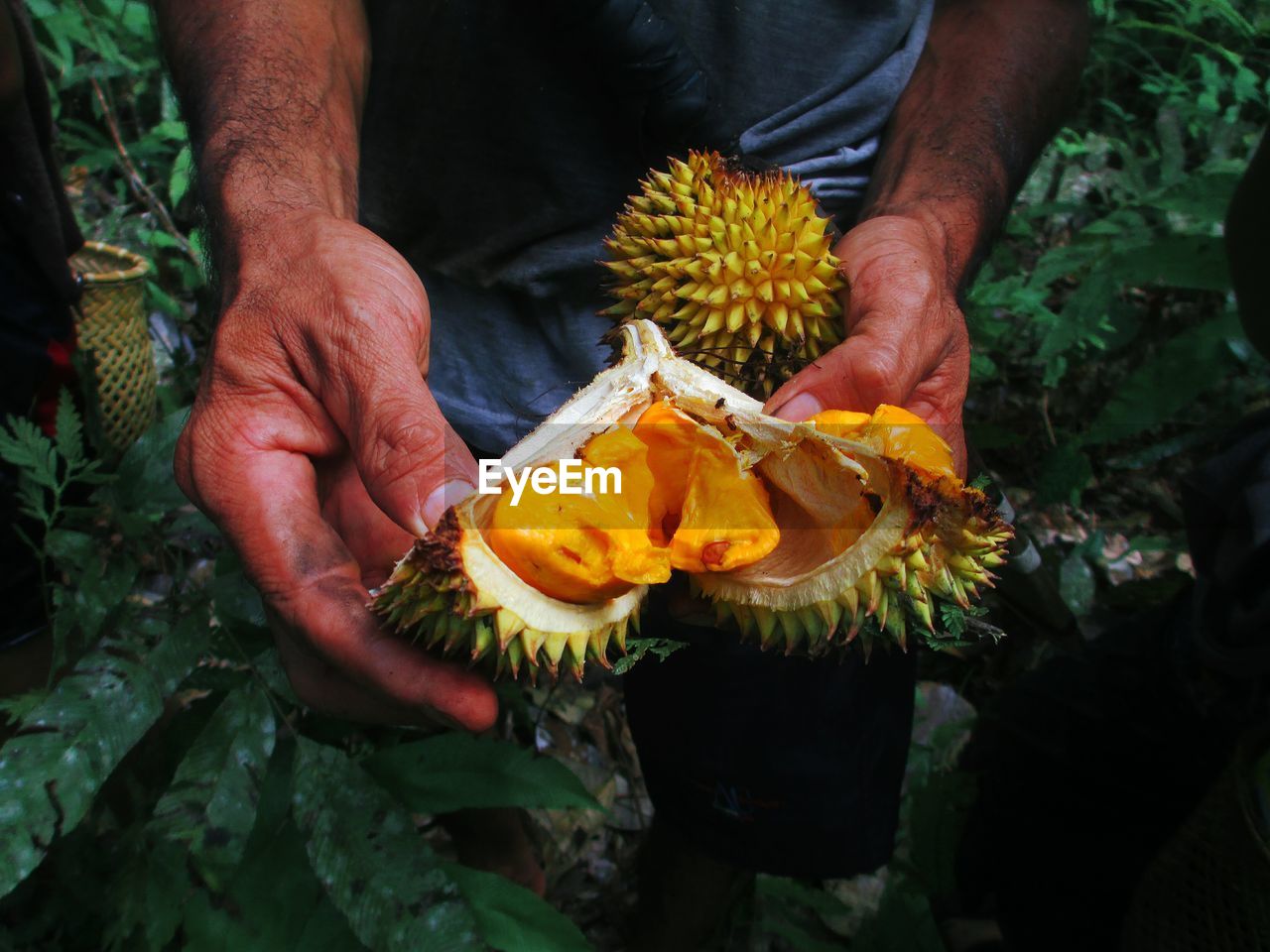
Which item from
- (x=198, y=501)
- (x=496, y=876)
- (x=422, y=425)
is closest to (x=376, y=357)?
(x=422, y=425)

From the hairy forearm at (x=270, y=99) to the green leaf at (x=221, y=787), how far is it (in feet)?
3.67

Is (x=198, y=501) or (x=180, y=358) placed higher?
(x=198, y=501)

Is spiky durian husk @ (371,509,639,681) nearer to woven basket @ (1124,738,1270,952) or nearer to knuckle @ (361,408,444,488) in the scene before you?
knuckle @ (361,408,444,488)

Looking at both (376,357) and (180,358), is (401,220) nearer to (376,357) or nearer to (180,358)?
(376,357)

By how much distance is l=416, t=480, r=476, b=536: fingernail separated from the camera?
1687 mm

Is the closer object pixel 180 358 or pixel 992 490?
pixel 992 490

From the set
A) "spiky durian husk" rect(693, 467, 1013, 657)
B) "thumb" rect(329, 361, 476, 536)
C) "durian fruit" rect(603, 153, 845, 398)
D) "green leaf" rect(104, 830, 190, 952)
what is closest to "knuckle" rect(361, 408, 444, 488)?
"thumb" rect(329, 361, 476, 536)

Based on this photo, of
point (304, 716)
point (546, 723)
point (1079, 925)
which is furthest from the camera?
point (546, 723)

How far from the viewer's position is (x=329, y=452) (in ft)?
6.70

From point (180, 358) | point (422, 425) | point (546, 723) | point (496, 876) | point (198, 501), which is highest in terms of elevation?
point (422, 425)

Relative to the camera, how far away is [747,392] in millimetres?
2309

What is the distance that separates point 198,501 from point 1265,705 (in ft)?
9.80
